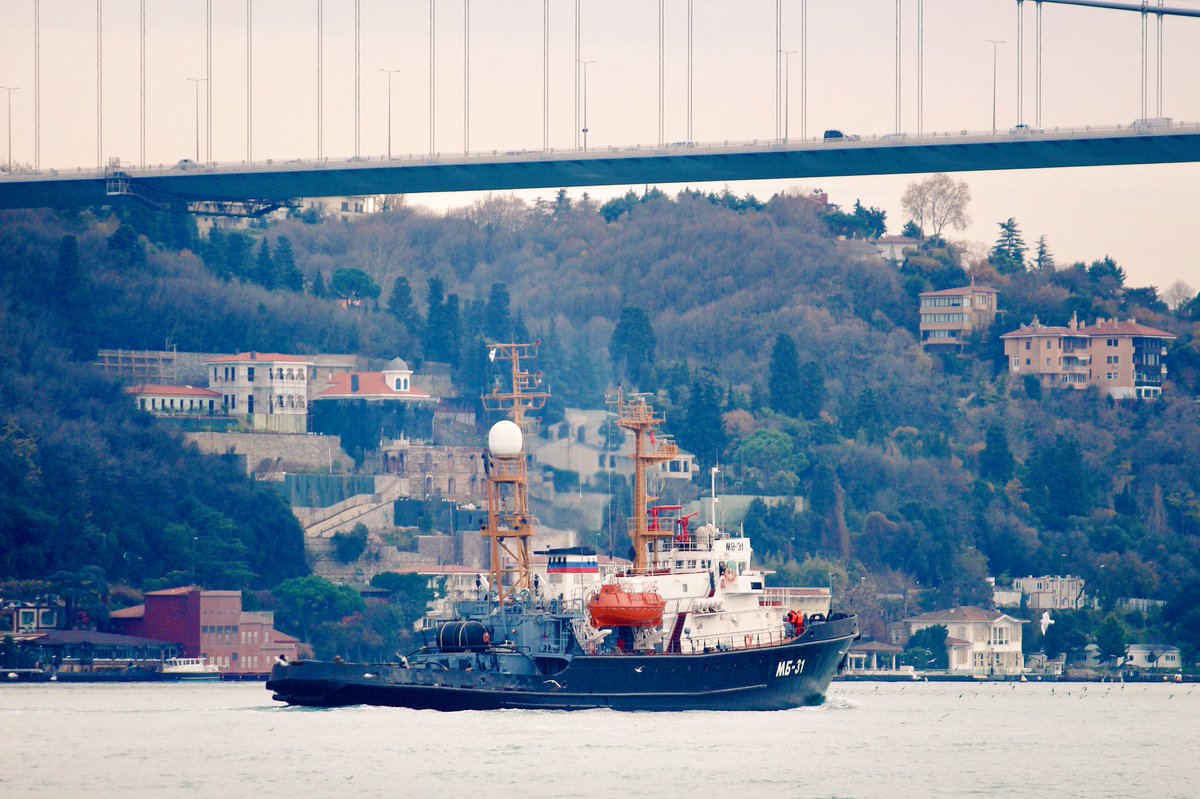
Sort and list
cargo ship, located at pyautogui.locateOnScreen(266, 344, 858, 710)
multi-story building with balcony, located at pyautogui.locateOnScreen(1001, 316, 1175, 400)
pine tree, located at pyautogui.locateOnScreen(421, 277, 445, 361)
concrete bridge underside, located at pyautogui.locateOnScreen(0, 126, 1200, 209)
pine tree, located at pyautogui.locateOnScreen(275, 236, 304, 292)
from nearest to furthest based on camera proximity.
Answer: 1. cargo ship, located at pyautogui.locateOnScreen(266, 344, 858, 710)
2. concrete bridge underside, located at pyautogui.locateOnScreen(0, 126, 1200, 209)
3. pine tree, located at pyautogui.locateOnScreen(421, 277, 445, 361)
4. multi-story building with balcony, located at pyautogui.locateOnScreen(1001, 316, 1175, 400)
5. pine tree, located at pyautogui.locateOnScreen(275, 236, 304, 292)

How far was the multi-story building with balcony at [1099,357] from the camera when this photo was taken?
5433 inches

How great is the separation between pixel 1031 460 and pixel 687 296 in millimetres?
32375

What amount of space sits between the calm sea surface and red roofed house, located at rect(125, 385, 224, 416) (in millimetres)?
58959

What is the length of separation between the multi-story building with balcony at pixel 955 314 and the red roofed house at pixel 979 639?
45824 mm

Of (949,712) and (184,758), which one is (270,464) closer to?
(949,712)

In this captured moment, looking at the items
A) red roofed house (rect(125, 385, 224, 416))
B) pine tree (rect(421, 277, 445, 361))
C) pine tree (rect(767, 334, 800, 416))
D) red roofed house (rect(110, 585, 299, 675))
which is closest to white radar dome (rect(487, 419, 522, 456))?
red roofed house (rect(110, 585, 299, 675))

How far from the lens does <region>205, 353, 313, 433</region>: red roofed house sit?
126062 millimetres

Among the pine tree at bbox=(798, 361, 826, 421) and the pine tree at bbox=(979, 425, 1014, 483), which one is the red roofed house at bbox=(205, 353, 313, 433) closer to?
the pine tree at bbox=(798, 361, 826, 421)

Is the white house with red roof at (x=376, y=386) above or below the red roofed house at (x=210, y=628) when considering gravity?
above

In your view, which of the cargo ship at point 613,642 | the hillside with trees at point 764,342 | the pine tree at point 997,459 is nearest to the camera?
the cargo ship at point 613,642

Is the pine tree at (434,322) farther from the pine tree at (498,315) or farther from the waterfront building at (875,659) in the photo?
the waterfront building at (875,659)

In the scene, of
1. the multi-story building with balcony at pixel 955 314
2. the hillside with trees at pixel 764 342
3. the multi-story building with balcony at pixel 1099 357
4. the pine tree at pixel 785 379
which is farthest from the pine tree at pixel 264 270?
the multi-story building with balcony at pixel 1099 357

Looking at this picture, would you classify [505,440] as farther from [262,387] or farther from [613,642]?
[262,387]

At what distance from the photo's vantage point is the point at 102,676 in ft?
274
